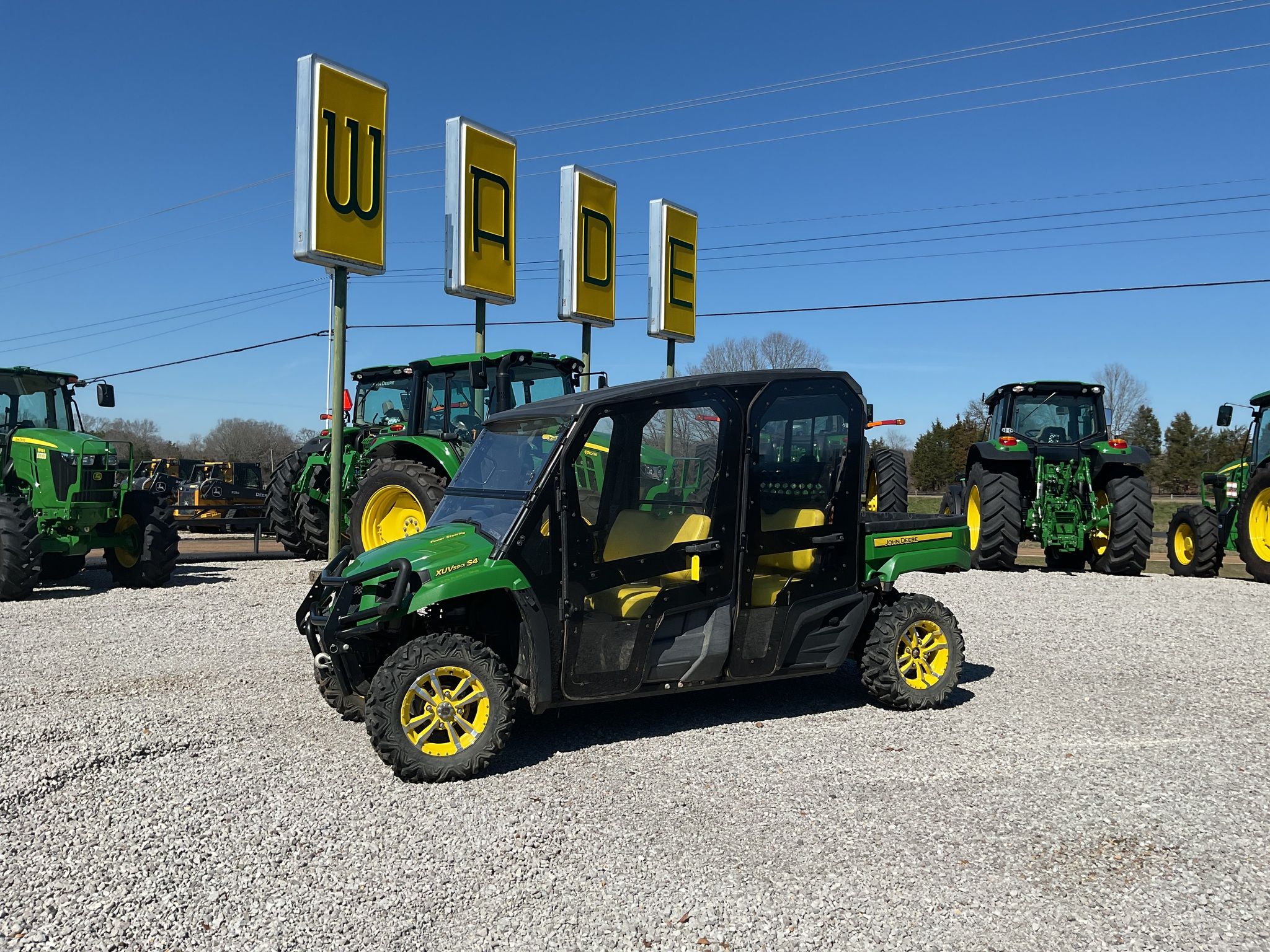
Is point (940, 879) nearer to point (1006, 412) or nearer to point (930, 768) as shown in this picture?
point (930, 768)

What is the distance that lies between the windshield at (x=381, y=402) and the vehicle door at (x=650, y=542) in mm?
8745

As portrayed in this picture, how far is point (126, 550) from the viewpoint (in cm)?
1223

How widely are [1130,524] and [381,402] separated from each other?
35.8 ft

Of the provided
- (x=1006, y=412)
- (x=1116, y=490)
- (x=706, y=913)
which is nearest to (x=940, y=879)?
(x=706, y=913)

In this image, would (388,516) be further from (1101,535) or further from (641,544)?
(1101,535)

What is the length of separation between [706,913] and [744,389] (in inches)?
119

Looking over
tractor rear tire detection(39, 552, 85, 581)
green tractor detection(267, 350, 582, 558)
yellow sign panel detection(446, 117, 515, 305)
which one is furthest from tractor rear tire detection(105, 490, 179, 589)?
yellow sign panel detection(446, 117, 515, 305)

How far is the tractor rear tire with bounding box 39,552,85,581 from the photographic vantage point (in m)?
12.3

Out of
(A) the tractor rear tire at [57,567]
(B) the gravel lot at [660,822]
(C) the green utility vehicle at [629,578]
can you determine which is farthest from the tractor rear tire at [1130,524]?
(A) the tractor rear tire at [57,567]

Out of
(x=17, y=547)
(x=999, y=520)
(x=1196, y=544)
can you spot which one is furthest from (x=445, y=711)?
(x=1196, y=544)

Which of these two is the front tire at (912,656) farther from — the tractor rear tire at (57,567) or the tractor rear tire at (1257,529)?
the tractor rear tire at (57,567)

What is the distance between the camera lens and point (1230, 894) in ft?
11.5

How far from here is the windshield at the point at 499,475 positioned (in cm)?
517

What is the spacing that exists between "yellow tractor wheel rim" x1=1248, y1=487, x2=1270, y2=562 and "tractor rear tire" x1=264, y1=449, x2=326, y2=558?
13.4m
